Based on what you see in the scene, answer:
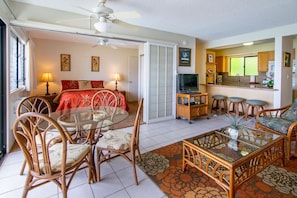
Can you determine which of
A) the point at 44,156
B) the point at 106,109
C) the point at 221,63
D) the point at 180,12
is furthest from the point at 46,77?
the point at 221,63

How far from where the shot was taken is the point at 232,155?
190 centimetres

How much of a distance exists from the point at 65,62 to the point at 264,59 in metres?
6.87

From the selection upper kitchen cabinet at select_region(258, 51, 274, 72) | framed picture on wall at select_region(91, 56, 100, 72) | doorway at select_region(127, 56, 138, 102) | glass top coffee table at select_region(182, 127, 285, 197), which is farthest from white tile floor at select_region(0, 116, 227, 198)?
upper kitchen cabinet at select_region(258, 51, 274, 72)

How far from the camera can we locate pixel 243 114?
504cm

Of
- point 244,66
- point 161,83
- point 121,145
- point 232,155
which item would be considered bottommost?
point 232,155

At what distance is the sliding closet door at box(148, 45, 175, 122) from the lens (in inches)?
168

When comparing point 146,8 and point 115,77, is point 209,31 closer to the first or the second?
point 146,8

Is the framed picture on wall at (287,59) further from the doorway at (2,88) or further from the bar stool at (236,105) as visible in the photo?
the doorway at (2,88)

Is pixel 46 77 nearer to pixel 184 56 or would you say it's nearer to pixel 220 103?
pixel 184 56

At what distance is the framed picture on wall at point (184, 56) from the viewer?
4.75 meters

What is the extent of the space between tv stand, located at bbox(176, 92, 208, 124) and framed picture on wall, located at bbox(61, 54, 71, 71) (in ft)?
13.4

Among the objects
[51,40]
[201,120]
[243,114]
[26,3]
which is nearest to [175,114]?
[201,120]

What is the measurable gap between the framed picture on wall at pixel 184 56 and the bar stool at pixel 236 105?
65.2 inches

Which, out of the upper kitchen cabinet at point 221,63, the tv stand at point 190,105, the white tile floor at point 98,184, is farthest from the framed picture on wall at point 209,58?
the white tile floor at point 98,184
